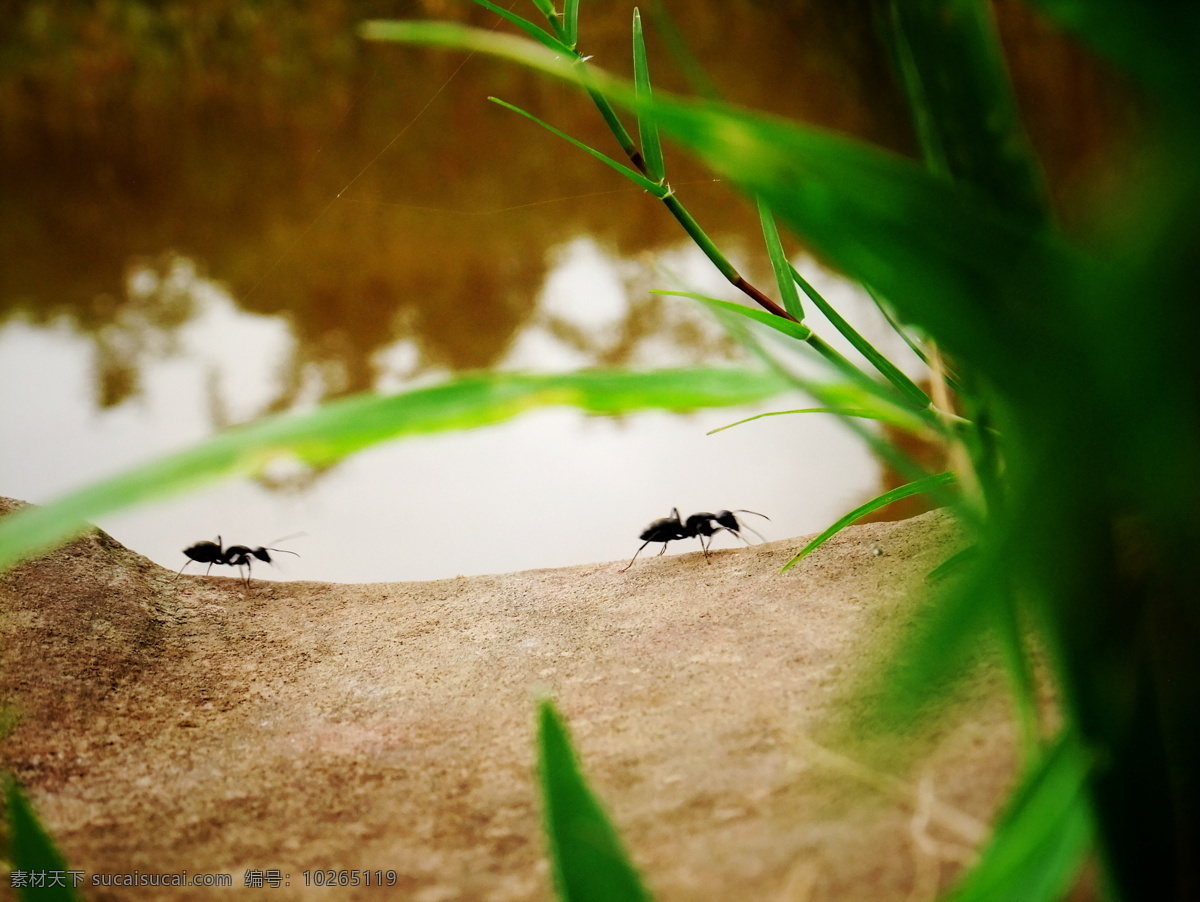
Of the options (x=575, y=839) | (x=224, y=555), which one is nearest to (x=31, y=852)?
(x=575, y=839)

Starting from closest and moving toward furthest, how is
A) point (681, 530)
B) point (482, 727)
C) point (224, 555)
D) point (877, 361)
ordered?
point (877, 361) < point (482, 727) < point (681, 530) < point (224, 555)

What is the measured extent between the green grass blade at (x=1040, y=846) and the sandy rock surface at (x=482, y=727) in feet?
0.11

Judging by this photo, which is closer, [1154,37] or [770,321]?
[1154,37]

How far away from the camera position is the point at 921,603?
0.44 ft

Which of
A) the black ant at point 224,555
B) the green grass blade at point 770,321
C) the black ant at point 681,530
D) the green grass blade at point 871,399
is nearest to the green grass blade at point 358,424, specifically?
the green grass blade at point 871,399

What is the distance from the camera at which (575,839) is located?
181 millimetres

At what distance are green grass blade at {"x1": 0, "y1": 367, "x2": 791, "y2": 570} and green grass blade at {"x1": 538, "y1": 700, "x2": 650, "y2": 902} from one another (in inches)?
3.5

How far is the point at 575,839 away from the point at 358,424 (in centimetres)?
13

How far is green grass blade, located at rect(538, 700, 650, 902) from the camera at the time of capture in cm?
18

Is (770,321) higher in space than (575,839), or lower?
higher

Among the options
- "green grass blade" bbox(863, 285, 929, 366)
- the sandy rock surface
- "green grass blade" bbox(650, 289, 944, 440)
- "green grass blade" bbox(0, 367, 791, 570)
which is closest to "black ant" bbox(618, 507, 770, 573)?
the sandy rock surface

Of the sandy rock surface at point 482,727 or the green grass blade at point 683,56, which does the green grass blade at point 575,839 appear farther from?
the green grass blade at point 683,56

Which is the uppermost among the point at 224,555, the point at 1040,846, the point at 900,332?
the point at 224,555

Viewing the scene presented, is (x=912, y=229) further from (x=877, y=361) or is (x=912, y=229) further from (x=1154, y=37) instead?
(x=877, y=361)
